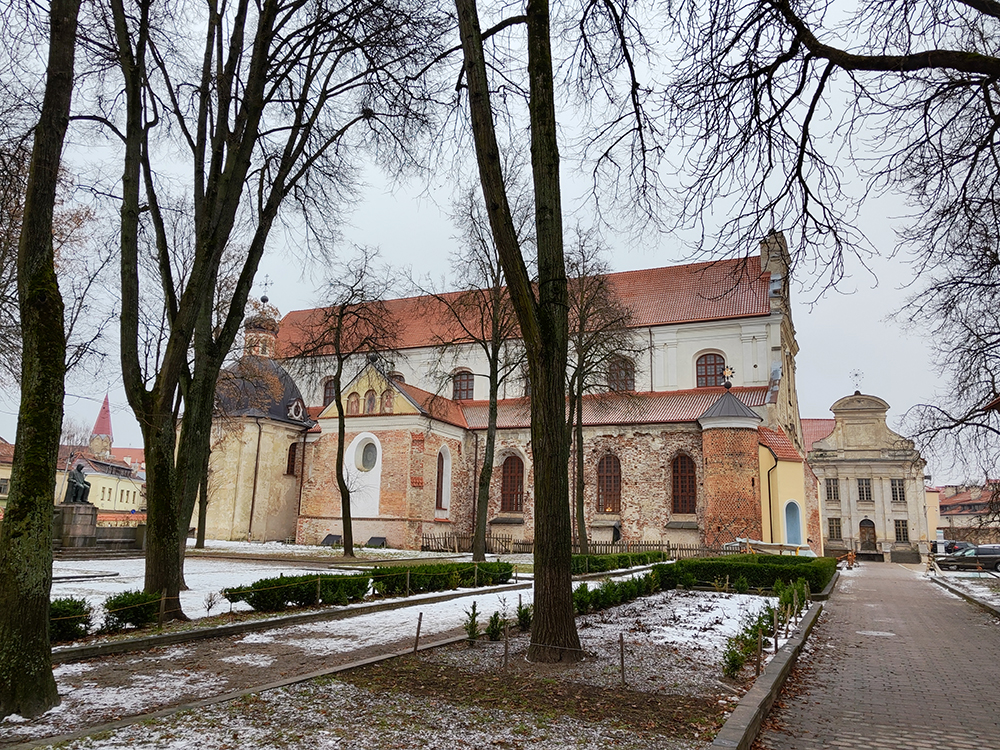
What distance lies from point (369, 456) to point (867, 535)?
40757 mm

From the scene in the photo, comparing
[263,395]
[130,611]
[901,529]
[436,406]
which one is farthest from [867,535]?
[130,611]

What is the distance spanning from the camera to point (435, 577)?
14523mm

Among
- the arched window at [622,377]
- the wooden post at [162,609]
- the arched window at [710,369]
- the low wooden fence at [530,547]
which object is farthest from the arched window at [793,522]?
the wooden post at [162,609]

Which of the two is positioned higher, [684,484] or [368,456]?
[368,456]

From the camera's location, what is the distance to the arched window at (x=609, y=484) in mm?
31219

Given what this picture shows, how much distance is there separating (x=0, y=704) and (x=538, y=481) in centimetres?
517

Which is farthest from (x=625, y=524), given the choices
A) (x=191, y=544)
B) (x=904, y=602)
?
(x=191, y=544)

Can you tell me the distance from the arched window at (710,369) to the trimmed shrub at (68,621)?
28.2 meters

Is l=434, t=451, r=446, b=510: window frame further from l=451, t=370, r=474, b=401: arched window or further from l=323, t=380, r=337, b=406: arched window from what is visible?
l=323, t=380, r=337, b=406: arched window

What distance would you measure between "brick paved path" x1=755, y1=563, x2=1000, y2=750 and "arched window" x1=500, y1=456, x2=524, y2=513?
1938 cm

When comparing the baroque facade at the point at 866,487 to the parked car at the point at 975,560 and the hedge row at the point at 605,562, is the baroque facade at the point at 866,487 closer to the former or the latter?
the parked car at the point at 975,560

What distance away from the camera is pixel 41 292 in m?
6.16

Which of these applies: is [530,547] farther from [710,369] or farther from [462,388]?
[710,369]

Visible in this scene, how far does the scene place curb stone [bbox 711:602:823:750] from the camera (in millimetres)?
5039
